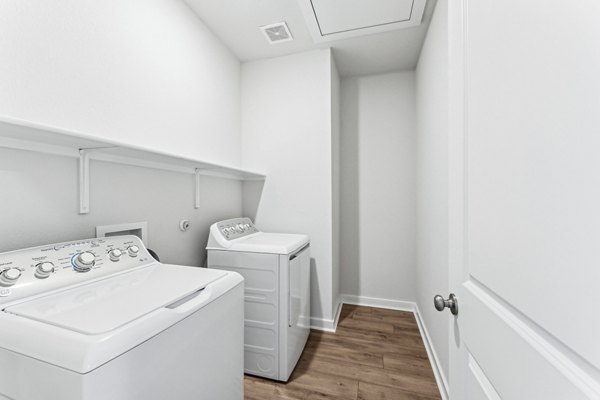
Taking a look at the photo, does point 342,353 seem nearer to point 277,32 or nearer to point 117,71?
point 117,71

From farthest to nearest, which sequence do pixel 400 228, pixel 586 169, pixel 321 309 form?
1. pixel 400 228
2. pixel 321 309
3. pixel 586 169

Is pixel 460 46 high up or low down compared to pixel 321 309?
up

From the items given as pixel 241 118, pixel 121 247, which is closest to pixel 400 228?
pixel 241 118

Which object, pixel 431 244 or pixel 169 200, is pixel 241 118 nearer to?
pixel 169 200

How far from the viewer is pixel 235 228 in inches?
76.9

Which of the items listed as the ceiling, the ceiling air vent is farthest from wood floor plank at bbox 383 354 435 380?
the ceiling air vent

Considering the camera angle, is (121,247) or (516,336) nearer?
(516,336)

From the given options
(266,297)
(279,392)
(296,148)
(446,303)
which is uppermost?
(296,148)

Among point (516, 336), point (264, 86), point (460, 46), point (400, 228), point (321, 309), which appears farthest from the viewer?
point (400, 228)

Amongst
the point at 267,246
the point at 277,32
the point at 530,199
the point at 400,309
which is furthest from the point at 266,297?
the point at 277,32

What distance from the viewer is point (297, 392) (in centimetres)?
152

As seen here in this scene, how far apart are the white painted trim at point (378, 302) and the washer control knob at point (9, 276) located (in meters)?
2.63

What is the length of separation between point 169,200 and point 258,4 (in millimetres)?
1510

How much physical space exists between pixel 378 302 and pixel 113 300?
2.56 metres
